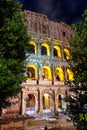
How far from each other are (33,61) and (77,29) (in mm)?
16655

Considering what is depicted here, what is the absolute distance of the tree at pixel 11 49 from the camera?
9.17 m

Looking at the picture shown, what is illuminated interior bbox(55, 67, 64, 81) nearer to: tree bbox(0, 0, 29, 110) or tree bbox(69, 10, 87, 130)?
tree bbox(0, 0, 29, 110)

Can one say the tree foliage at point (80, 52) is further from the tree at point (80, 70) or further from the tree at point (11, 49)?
the tree at point (11, 49)

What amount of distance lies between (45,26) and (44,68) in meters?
6.58

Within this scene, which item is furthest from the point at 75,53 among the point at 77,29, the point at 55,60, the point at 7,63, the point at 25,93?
the point at 55,60

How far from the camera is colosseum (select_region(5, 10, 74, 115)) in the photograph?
2470cm

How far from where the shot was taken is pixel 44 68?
28766 millimetres

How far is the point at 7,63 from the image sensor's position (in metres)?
9.46

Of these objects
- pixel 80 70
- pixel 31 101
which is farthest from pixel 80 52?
Answer: pixel 31 101

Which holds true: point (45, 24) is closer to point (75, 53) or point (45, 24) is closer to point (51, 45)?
point (51, 45)

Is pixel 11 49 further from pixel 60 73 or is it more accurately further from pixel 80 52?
pixel 60 73

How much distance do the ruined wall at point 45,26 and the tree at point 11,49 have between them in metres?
15.7

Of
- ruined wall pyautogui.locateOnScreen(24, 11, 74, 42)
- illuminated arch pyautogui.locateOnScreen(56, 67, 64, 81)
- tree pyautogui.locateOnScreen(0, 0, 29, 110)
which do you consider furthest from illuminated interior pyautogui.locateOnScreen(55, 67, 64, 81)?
tree pyautogui.locateOnScreen(0, 0, 29, 110)

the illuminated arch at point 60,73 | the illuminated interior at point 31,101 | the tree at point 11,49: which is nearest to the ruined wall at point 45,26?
the illuminated arch at point 60,73
